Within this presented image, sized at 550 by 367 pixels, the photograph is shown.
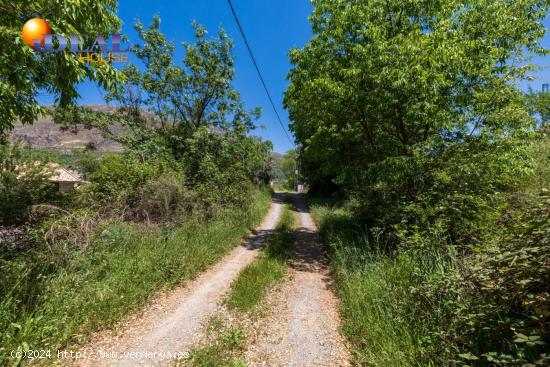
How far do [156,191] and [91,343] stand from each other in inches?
249

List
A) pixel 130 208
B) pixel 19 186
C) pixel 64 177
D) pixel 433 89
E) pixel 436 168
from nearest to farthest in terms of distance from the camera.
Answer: pixel 433 89 < pixel 436 168 < pixel 19 186 < pixel 130 208 < pixel 64 177

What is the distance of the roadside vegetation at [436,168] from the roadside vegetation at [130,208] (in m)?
4.11

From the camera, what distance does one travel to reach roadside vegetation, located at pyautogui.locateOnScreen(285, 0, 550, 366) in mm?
2477

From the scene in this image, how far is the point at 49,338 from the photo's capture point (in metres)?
3.08

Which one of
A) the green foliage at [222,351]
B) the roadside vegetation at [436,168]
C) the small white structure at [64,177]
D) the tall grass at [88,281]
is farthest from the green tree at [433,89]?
the small white structure at [64,177]

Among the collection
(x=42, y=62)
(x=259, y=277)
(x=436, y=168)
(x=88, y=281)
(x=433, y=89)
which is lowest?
(x=259, y=277)

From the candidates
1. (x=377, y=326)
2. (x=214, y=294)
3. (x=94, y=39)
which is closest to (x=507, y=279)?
(x=377, y=326)

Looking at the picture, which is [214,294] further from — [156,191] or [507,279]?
[156,191]

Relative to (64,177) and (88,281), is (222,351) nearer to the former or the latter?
(88,281)

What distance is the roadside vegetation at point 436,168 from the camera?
2.48m

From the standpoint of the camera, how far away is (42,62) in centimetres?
310

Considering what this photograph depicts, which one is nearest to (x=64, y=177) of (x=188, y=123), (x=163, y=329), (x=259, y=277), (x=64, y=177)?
(x=64, y=177)

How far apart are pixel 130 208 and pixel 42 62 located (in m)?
6.73

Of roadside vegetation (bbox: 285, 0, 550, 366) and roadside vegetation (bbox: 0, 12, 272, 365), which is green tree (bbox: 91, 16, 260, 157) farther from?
roadside vegetation (bbox: 285, 0, 550, 366)
